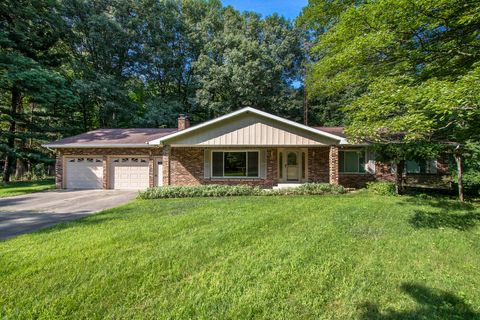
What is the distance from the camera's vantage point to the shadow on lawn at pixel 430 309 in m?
2.75

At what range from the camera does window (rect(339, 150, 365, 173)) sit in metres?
14.5

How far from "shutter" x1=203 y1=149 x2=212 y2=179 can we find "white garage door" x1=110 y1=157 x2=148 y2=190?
135 inches

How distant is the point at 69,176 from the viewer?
14820mm

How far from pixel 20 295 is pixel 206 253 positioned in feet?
7.91

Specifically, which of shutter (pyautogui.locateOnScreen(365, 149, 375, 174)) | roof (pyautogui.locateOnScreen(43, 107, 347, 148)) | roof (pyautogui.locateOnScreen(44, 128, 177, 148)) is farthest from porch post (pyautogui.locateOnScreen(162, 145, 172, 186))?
shutter (pyautogui.locateOnScreen(365, 149, 375, 174))

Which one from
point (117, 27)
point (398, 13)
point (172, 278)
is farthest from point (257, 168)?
point (117, 27)

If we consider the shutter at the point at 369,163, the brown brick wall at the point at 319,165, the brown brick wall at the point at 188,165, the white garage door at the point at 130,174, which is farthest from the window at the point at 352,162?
the white garage door at the point at 130,174

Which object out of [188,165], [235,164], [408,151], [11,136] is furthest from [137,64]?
[408,151]

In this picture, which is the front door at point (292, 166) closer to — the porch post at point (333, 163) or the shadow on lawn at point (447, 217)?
the porch post at point (333, 163)

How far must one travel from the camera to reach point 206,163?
1403 cm

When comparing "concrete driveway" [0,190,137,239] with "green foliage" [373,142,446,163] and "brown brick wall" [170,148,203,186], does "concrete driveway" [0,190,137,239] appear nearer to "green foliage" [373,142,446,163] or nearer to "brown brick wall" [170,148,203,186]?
"brown brick wall" [170,148,203,186]

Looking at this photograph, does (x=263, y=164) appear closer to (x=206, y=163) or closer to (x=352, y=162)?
(x=206, y=163)

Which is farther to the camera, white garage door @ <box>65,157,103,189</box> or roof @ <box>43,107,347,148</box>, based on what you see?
white garage door @ <box>65,157,103,189</box>

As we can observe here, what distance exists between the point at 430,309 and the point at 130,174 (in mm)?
14411
